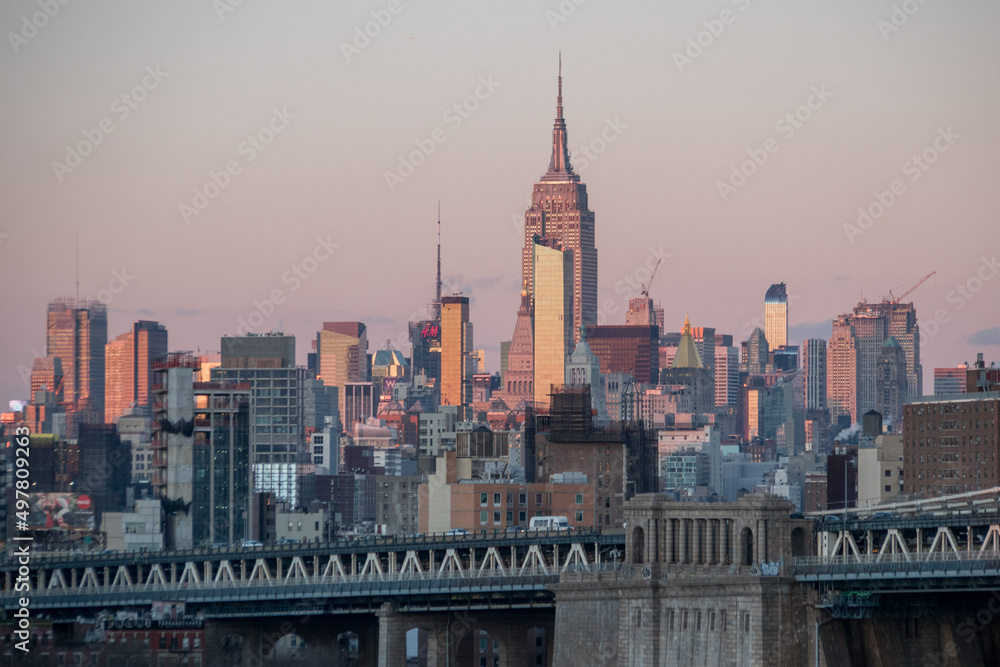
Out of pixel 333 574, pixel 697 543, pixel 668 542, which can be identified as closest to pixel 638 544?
pixel 668 542

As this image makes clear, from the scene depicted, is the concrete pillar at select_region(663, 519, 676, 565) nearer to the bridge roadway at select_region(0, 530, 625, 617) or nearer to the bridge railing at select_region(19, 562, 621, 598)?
the bridge railing at select_region(19, 562, 621, 598)

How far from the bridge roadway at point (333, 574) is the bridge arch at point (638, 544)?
5.48 metres

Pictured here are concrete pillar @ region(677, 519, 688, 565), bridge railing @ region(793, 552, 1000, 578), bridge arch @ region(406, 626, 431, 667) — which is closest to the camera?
bridge railing @ region(793, 552, 1000, 578)

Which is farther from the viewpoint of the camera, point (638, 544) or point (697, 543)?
point (638, 544)

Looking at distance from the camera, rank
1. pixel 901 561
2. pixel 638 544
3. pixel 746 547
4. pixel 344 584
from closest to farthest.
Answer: pixel 746 547
pixel 901 561
pixel 638 544
pixel 344 584

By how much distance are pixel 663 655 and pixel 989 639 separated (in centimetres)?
1820

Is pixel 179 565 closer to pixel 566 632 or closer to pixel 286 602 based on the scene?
pixel 286 602

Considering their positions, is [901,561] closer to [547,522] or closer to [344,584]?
[344,584]

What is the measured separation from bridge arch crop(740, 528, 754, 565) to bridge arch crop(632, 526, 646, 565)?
24.2 ft

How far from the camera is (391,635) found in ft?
481

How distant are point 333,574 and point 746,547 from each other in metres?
41.6

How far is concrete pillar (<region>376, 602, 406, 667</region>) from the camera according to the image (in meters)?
146

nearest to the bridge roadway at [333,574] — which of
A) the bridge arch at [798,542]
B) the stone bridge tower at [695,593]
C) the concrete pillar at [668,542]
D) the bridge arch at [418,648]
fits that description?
the bridge arch at [418,648]

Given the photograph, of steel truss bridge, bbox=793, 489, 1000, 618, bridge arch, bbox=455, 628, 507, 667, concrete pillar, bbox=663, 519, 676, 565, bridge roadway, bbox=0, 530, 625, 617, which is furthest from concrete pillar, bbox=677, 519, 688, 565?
bridge arch, bbox=455, 628, 507, 667
